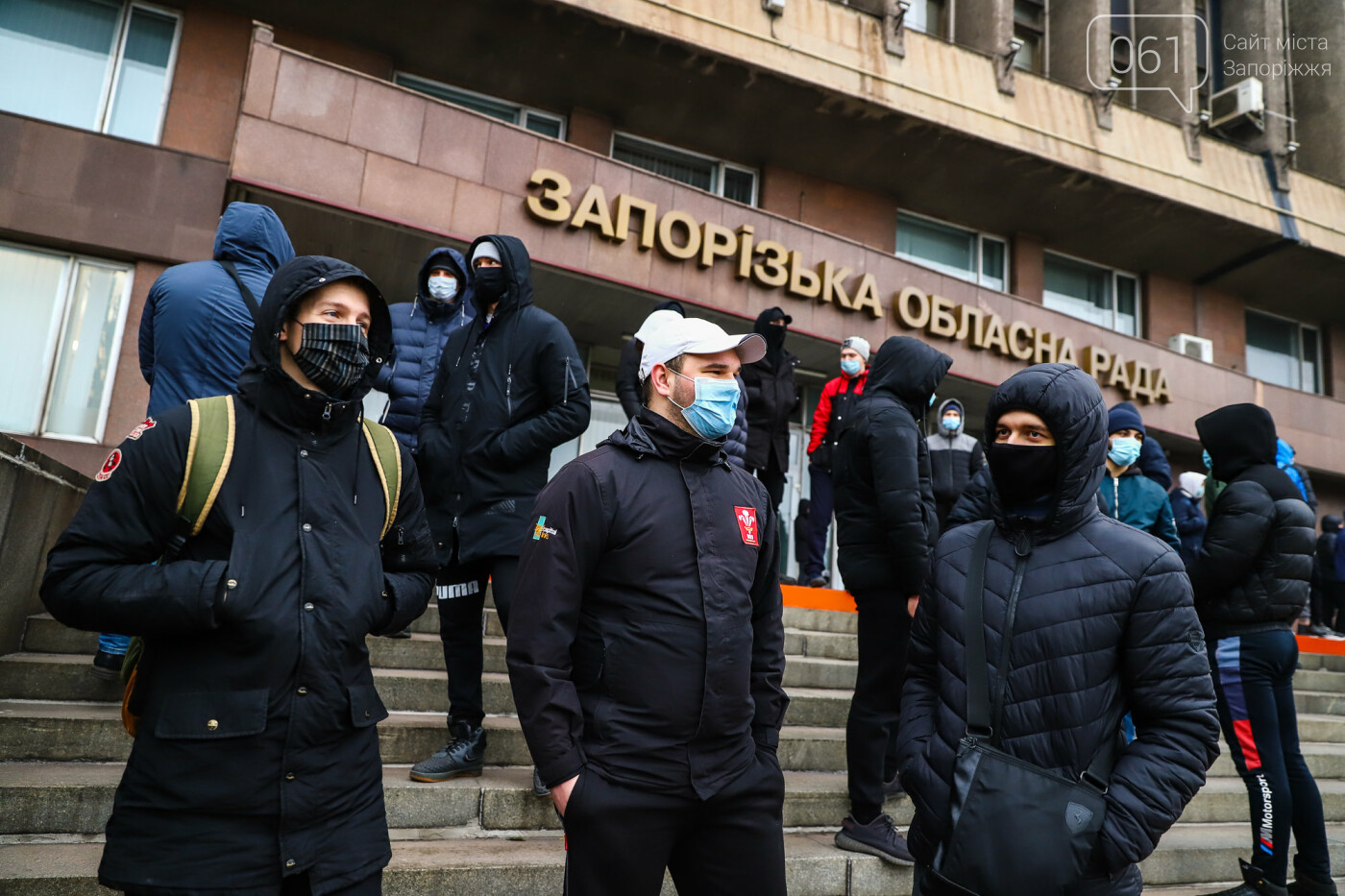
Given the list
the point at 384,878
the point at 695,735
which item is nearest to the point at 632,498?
the point at 695,735

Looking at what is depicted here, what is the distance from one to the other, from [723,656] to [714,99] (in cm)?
1166

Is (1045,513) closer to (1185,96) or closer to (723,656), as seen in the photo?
(723,656)

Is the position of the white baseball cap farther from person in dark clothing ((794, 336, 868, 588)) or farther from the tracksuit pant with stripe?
person in dark clothing ((794, 336, 868, 588))

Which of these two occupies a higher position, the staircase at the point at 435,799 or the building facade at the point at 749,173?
the building facade at the point at 749,173

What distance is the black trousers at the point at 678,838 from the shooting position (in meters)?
2.17

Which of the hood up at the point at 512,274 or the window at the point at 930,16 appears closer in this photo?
the hood up at the point at 512,274

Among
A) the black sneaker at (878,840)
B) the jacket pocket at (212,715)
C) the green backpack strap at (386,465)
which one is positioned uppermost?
the green backpack strap at (386,465)

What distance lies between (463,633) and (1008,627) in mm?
2307

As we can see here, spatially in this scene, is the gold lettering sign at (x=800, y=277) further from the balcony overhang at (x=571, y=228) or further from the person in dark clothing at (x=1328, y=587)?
the person in dark clothing at (x=1328, y=587)

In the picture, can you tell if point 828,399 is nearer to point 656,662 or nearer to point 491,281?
point 491,281

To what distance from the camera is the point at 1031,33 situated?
54.2ft

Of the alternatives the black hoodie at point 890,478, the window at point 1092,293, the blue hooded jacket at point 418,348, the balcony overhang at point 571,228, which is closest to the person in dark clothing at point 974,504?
the black hoodie at point 890,478

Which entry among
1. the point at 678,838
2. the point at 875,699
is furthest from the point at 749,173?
the point at 678,838

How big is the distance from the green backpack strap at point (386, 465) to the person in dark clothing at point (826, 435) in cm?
525
